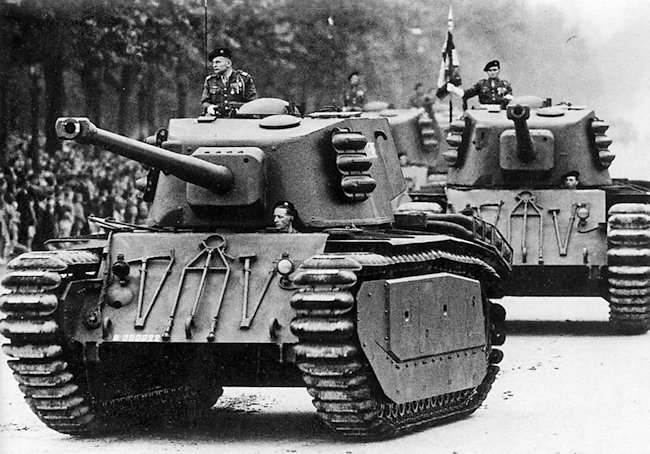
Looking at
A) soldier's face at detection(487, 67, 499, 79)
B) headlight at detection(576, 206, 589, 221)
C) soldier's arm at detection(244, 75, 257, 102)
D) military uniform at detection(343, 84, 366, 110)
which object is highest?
soldier's arm at detection(244, 75, 257, 102)

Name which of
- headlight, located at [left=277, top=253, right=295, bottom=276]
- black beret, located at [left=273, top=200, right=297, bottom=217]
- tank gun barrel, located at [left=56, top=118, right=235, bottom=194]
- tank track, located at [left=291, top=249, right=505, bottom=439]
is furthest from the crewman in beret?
headlight, located at [left=277, top=253, right=295, bottom=276]

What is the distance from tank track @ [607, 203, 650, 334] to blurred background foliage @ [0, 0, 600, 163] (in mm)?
4906

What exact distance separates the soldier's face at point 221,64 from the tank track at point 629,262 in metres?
6.78

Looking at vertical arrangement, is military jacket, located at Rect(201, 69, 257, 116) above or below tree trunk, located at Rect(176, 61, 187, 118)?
above

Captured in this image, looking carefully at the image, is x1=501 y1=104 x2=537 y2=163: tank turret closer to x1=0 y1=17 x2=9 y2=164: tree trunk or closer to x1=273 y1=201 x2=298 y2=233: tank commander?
x1=273 y1=201 x2=298 y2=233: tank commander

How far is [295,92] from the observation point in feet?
129

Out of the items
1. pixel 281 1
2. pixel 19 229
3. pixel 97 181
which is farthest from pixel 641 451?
pixel 281 1

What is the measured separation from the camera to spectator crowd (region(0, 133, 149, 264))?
94.1 ft

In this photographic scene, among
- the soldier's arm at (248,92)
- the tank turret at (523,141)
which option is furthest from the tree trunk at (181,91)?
the soldier's arm at (248,92)

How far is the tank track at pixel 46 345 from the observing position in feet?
45.7

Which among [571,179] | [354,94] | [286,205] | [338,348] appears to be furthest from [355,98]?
[338,348]

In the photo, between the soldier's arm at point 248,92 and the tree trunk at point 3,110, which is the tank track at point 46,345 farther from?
the tree trunk at point 3,110

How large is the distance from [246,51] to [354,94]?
126 inches

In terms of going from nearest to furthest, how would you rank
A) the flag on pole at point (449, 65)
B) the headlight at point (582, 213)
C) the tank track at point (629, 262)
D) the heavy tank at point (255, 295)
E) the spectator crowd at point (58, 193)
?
the heavy tank at point (255, 295)
the tank track at point (629, 262)
the headlight at point (582, 213)
the spectator crowd at point (58, 193)
the flag on pole at point (449, 65)
